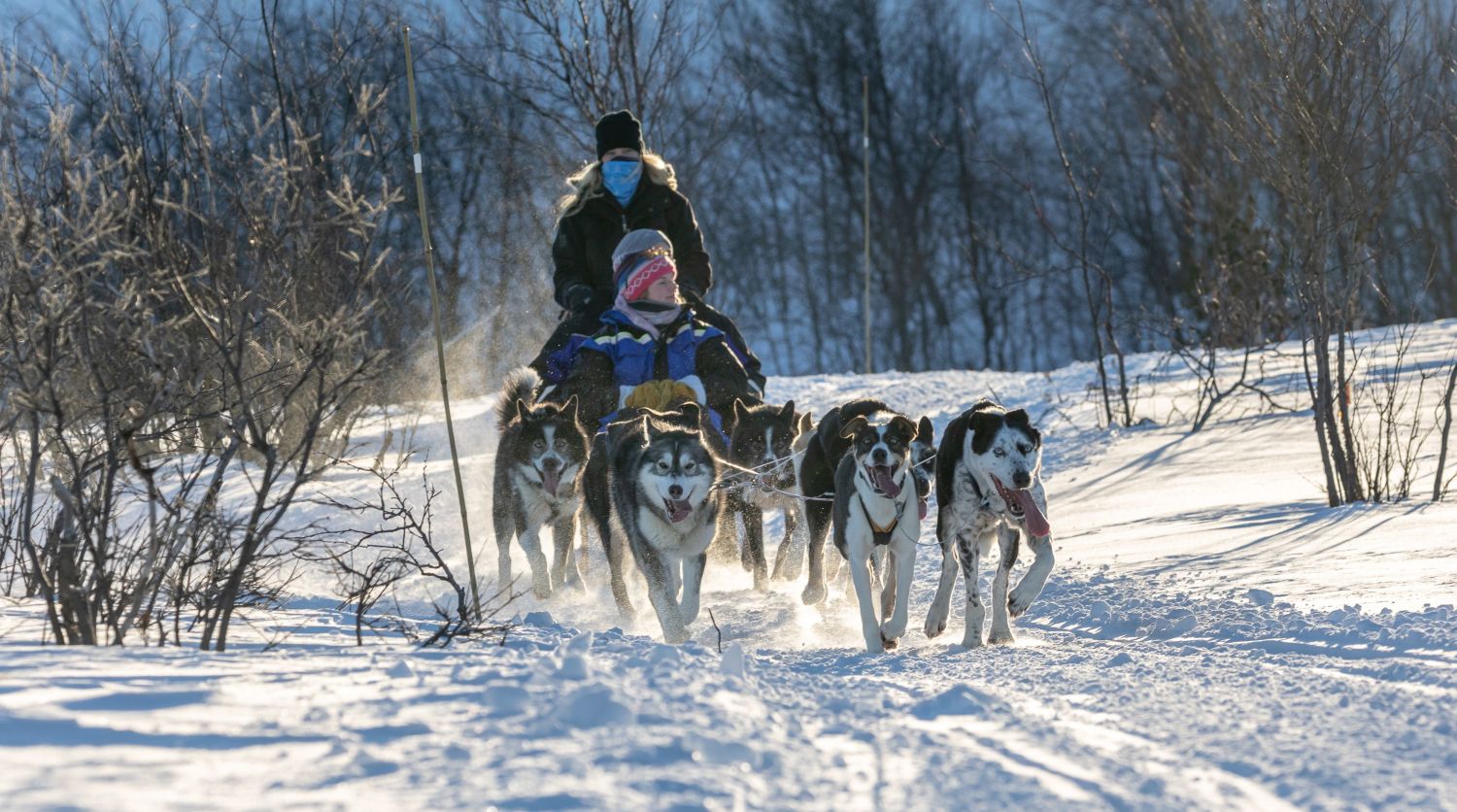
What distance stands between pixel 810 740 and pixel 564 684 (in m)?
0.60

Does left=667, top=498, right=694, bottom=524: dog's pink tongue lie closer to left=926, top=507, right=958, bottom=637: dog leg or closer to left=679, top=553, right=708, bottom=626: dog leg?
left=679, top=553, right=708, bottom=626: dog leg

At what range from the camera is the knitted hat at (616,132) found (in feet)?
26.7

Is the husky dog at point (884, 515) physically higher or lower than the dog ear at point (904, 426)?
lower

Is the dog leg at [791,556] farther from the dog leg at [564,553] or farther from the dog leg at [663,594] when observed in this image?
the dog leg at [663,594]

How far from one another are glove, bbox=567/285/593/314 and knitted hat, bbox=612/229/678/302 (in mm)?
497

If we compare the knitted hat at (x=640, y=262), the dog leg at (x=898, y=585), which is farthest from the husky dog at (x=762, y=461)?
the dog leg at (x=898, y=585)

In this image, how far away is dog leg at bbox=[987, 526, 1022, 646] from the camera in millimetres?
5172

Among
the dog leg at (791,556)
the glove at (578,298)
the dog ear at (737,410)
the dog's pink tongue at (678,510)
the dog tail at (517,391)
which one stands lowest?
the dog leg at (791,556)

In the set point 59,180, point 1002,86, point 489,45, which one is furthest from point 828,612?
point 1002,86

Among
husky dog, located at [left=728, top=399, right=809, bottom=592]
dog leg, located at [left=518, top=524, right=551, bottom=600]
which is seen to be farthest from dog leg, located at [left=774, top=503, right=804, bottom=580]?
dog leg, located at [left=518, top=524, right=551, bottom=600]

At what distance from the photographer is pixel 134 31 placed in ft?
23.2

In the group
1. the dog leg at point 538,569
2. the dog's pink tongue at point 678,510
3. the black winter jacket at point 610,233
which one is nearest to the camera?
the dog's pink tongue at point 678,510

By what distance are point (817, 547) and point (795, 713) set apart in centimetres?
308

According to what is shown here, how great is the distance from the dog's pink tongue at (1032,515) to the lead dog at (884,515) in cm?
46
